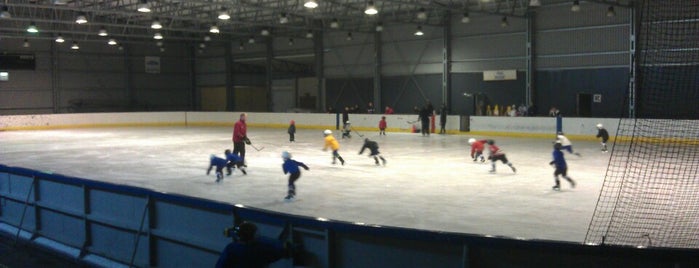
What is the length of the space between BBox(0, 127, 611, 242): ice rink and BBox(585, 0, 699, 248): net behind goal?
20.6 inches

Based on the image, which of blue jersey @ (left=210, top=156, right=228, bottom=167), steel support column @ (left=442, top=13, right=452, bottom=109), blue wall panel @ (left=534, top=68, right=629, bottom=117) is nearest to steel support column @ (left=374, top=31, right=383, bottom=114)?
steel support column @ (left=442, top=13, right=452, bottom=109)

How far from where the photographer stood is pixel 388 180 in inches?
614

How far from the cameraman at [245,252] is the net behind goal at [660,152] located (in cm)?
442

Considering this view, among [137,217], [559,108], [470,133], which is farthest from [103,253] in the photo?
[559,108]

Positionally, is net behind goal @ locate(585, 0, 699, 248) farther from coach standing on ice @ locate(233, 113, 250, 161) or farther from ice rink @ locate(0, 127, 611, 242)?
coach standing on ice @ locate(233, 113, 250, 161)

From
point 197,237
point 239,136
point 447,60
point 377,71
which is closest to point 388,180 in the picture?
point 239,136

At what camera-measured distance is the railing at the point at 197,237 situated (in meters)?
4.70

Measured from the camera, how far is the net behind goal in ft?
31.9

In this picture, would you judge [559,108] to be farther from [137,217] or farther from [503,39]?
[137,217]

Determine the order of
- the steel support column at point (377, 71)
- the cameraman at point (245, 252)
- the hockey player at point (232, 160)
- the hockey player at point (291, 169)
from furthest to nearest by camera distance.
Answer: the steel support column at point (377, 71) → the hockey player at point (232, 160) → the hockey player at point (291, 169) → the cameraman at point (245, 252)

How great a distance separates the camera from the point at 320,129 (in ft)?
124

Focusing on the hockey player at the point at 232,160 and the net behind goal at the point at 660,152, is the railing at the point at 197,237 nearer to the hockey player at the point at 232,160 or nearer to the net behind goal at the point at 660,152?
the net behind goal at the point at 660,152

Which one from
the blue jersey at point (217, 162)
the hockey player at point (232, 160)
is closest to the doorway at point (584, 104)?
the hockey player at point (232, 160)

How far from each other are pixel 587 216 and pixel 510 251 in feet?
21.8
